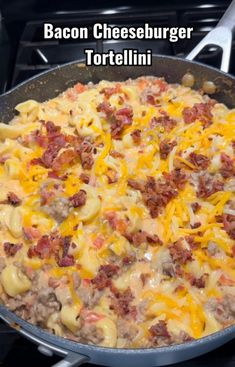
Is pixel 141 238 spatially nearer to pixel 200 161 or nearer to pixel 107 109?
pixel 200 161

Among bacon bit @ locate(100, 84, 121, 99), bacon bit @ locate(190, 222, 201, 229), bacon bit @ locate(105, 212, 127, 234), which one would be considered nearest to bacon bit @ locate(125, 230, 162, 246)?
bacon bit @ locate(105, 212, 127, 234)

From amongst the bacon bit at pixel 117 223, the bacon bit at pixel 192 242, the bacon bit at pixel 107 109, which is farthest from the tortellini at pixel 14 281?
the bacon bit at pixel 107 109

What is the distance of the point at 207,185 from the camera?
1889mm

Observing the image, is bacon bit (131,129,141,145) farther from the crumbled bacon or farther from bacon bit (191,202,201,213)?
the crumbled bacon

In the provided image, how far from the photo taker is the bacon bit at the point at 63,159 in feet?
6.41

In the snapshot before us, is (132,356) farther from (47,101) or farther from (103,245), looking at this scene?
(47,101)

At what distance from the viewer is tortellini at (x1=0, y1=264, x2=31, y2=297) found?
1.63 m

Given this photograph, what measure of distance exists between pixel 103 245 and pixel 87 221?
107 mm

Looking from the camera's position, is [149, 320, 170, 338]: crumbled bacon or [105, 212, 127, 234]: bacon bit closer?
[149, 320, 170, 338]: crumbled bacon

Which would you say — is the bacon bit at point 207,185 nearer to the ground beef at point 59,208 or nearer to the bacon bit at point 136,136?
the bacon bit at point 136,136

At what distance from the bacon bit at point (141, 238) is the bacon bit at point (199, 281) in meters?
0.17

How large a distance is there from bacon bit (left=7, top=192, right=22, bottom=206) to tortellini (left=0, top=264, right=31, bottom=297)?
278 mm

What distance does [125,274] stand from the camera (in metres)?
1.67

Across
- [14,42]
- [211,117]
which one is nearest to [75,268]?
[211,117]
